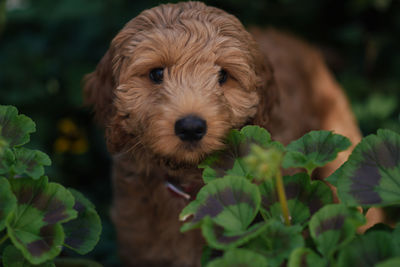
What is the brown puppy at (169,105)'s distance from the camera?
1942 millimetres

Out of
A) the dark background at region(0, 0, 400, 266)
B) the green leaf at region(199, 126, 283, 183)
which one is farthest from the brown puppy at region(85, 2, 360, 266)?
the dark background at region(0, 0, 400, 266)

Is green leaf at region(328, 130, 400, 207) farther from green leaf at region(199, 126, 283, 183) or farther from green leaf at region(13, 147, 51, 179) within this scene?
green leaf at region(13, 147, 51, 179)

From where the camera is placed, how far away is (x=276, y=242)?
1314 mm

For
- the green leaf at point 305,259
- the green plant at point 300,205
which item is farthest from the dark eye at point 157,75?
the green leaf at point 305,259

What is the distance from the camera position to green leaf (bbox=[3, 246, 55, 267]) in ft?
4.91

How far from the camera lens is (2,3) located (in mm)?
4031

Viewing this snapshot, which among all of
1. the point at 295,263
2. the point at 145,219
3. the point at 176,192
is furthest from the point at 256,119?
the point at 295,263

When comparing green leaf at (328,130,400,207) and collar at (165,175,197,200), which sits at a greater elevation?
green leaf at (328,130,400,207)

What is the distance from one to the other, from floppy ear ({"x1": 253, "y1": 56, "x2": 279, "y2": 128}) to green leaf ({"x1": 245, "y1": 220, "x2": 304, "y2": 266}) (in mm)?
1075

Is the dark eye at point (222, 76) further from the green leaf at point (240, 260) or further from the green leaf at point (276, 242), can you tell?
the green leaf at point (240, 260)

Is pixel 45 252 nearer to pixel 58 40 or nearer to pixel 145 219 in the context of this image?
pixel 145 219

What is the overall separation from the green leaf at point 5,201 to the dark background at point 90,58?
2.02 m

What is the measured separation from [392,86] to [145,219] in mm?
2731

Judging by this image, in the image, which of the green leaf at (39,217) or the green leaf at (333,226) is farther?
the green leaf at (39,217)
